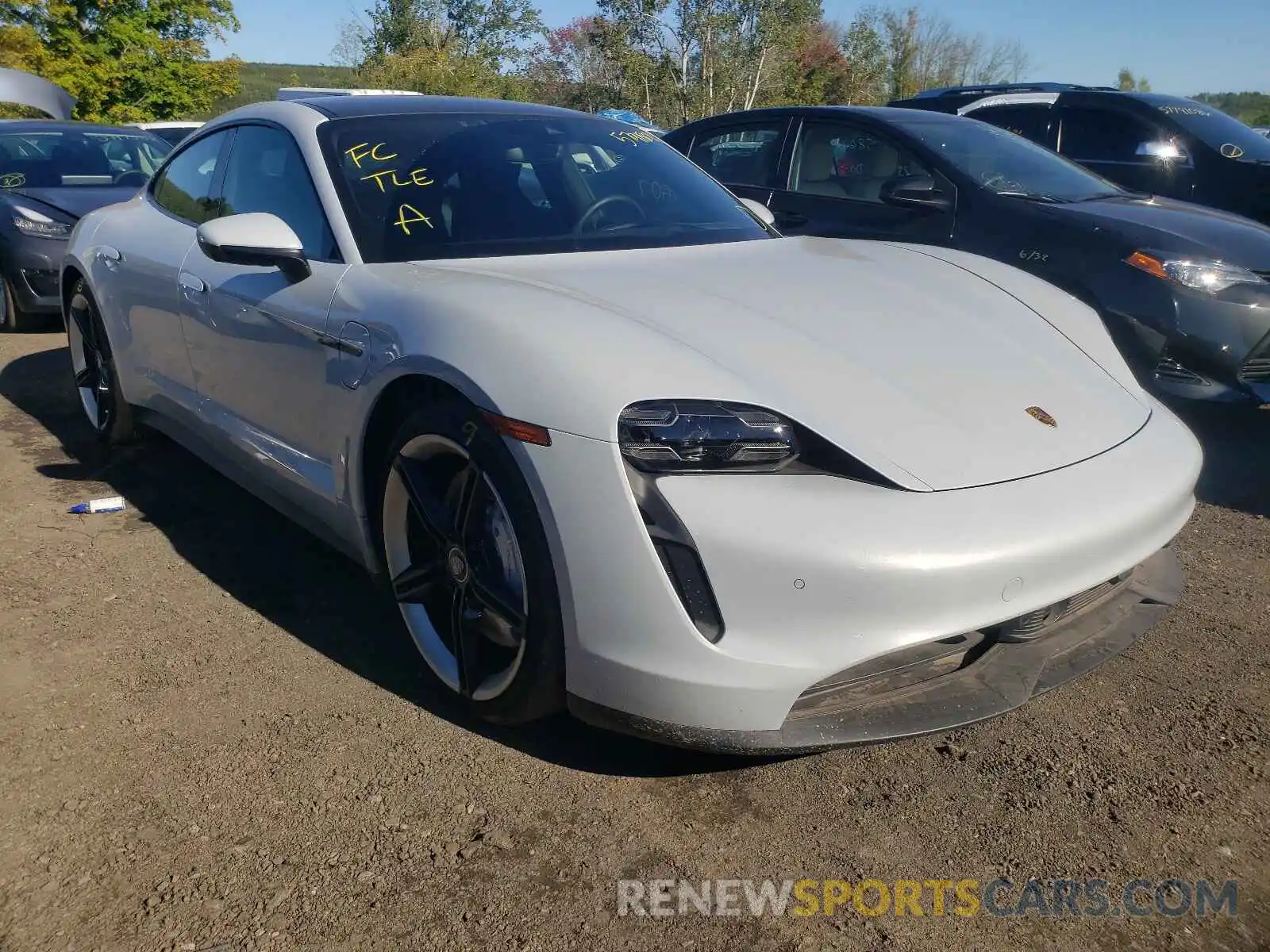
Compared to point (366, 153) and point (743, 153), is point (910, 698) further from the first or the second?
point (743, 153)

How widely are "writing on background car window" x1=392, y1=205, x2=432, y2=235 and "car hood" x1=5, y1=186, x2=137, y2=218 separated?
5.38 meters

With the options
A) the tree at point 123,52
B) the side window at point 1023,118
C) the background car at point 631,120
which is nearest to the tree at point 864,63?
the background car at point 631,120

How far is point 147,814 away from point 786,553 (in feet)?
4.79

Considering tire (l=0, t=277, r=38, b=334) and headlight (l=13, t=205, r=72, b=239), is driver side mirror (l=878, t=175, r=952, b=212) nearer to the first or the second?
headlight (l=13, t=205, r=72, b=239)

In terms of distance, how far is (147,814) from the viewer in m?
2.26

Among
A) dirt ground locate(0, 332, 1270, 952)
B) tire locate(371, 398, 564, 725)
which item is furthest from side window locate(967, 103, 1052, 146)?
tire locate(371, 398, 564, 725)

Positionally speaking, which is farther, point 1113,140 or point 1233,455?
point 1113,140

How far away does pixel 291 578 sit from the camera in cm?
349

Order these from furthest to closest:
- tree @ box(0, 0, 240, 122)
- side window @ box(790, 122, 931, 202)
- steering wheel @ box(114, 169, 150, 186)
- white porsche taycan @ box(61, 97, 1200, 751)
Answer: tree @ box(0, 0, 240, 122)
steering wheel @ box(114, 169, 150, 186)
side window @ box(790, 122, 931, 202)
white porsche taycan @ box(61, 97, 1200, 751)

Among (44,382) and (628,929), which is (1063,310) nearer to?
(628,929)

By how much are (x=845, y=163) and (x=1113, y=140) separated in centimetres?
281

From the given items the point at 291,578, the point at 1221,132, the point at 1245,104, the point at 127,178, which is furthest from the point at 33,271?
the point at 1245,104

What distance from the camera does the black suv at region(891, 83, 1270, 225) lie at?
23.2 feet

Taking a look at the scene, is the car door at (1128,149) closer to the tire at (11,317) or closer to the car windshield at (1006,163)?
the car windshield at (1006,163)
